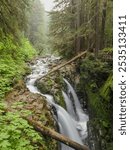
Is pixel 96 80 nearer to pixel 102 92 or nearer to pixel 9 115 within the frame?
pixel 102 92

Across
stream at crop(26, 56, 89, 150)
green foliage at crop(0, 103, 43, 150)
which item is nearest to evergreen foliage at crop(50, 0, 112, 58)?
stream at crop(26, 56, 89, 150)

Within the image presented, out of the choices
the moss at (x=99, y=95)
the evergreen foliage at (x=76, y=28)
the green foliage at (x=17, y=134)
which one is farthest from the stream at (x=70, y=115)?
the evergreen foliage at (x=76, y=28)

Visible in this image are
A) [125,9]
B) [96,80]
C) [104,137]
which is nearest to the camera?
[125,9]

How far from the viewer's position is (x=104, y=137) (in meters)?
8.86

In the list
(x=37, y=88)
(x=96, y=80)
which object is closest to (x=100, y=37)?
(x=96, y=80)

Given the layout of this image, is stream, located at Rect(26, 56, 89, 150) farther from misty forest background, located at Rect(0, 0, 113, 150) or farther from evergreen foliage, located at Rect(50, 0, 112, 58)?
evergreen foliage, located at Rect(50, 0, 112, 58)

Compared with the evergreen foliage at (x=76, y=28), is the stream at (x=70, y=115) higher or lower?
lower

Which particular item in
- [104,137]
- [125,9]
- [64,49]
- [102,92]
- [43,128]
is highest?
[64,49]

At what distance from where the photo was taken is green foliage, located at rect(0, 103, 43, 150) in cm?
556

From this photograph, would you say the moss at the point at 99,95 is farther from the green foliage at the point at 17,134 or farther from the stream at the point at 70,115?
the green foliage at the point at 17,134

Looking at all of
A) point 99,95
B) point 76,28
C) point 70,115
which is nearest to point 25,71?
point 70,115

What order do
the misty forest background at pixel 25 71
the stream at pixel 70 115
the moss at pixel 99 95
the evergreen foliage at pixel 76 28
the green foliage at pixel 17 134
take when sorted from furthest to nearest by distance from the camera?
the evergreen foliage at pixel 76 28 < the stream at pixel 70 115 < the moss at pixel 99 95 < the misty forest background at pixel 25 71 < the green foliage at pixel 17 134

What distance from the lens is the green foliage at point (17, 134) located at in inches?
219

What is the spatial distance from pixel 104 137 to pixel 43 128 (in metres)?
2.89
